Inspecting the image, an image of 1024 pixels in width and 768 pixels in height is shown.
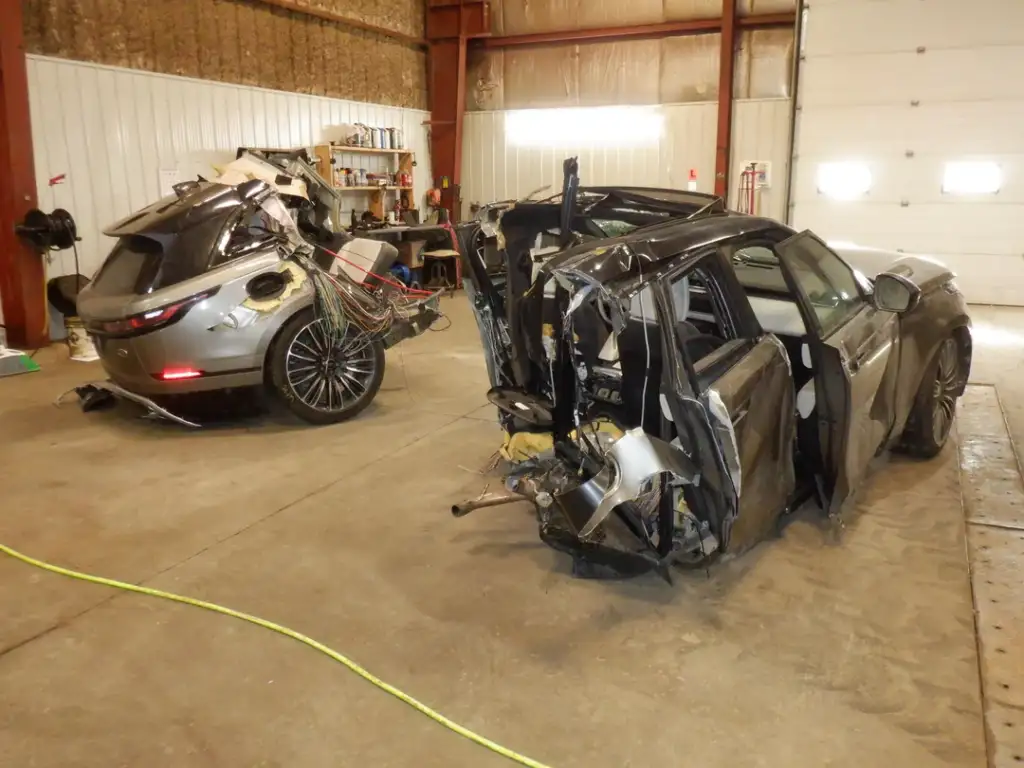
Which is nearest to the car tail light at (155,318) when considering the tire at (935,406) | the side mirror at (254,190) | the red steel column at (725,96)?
the side mirror at (254,190)

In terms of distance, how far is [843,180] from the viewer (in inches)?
412

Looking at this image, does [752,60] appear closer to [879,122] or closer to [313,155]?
[879,122]

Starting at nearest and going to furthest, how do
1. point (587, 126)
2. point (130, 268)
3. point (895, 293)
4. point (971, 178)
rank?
point (895, 293)
point (130, 268)
point (971, 178)
point (587, 126)

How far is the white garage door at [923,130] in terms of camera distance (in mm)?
9555

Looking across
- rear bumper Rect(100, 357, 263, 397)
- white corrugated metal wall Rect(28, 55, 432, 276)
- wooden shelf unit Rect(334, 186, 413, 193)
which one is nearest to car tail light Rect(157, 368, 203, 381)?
rear bumper Rect(100, 357, 263, 397)

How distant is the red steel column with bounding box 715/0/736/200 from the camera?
1087cm

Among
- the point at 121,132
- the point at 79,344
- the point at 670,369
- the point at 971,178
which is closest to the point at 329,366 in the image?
the point at 670,369

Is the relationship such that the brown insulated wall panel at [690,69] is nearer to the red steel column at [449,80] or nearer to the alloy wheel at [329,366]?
the red steel column at [449,80]

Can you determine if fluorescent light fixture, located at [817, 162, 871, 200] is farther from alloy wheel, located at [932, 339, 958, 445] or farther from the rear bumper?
the rear bumper

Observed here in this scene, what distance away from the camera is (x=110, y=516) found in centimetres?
389

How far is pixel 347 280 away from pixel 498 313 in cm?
206

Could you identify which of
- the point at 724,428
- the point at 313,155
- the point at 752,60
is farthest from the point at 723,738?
the point at 752,60

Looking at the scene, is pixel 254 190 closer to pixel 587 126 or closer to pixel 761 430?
pixel 761 430

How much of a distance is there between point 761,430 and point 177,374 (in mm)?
3549
